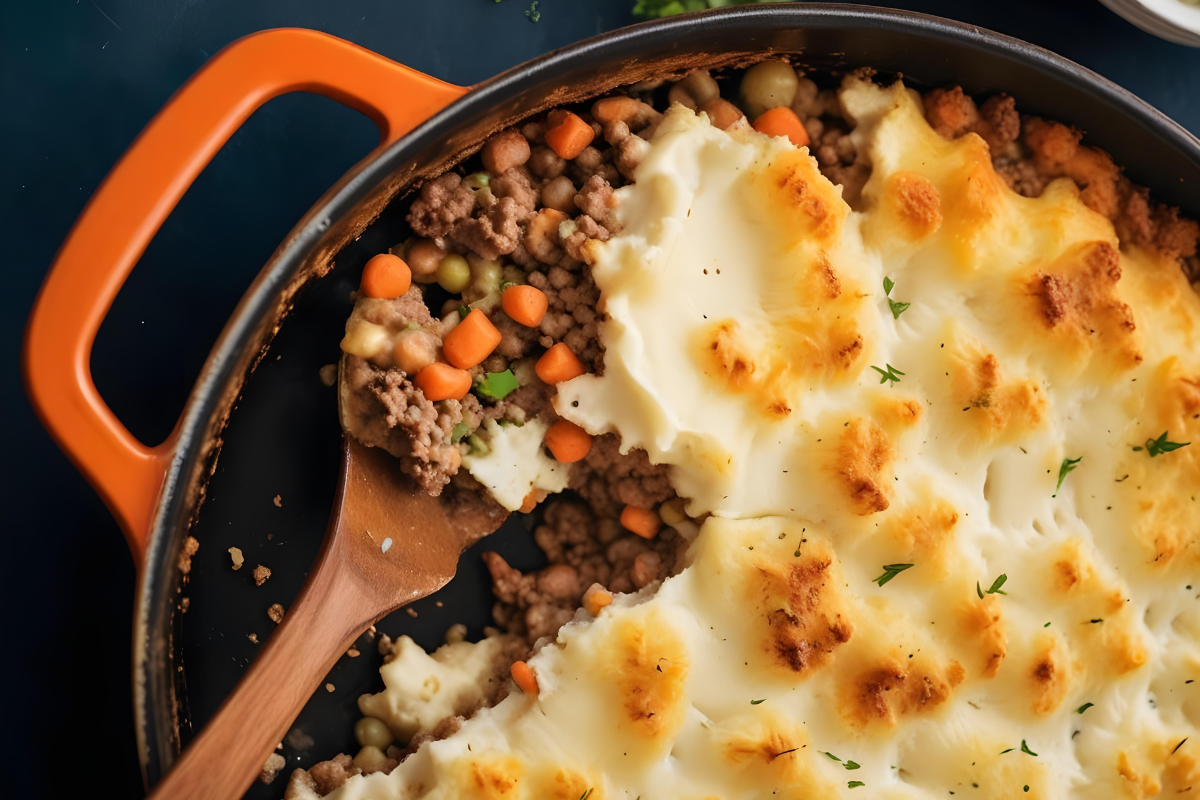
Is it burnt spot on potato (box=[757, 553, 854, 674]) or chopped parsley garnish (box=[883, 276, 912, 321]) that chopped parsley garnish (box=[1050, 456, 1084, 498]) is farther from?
burnt spot on potato (box=[757, 553, 854, 674])

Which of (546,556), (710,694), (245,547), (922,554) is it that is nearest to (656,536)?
(546,556)

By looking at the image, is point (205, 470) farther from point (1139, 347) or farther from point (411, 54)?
point (1139, 347)

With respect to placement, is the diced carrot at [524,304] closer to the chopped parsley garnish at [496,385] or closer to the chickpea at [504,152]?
the chopped parsley garnish at [496,385]

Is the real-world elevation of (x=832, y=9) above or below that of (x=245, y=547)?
above

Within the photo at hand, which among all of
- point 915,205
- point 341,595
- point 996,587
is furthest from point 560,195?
point 996,587

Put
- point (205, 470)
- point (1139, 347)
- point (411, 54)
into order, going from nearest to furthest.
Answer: point (205, 470) → point (1139, 347) → point (411, 54)

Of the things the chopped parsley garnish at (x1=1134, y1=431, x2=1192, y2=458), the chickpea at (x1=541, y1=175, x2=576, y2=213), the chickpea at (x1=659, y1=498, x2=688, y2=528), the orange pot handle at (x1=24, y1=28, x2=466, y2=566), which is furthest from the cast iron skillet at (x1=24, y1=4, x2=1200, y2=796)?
the chopped parsley garnish at (x1=1134, y1=431, x2=1192, y2=458)

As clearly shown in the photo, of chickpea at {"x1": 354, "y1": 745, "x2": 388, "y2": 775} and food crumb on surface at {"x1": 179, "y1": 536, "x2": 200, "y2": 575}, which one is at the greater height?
food crumb on surface at {"x1": 179, "y1": 536, "x2": 200, "y2": 575}

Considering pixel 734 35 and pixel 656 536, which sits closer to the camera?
pixel 734 35
